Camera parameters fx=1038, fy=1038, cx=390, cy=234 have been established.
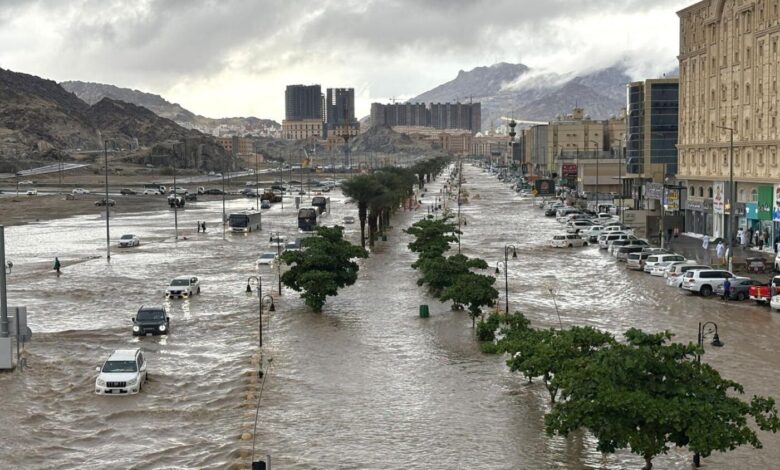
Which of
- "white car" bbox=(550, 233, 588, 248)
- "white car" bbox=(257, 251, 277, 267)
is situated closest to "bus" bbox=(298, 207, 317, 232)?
"white car" bbox=(550, 233, 588, 248)

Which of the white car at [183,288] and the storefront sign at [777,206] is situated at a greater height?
the storefront sign at [777,206]

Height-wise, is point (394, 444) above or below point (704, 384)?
below

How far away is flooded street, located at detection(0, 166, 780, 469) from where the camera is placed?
84.7ft

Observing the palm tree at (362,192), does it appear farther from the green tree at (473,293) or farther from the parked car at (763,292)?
the green tree at (473,293)

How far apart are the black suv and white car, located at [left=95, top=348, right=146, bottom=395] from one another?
912 centimetres

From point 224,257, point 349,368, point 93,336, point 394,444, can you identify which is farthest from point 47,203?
point 394,444

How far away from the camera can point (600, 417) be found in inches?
833

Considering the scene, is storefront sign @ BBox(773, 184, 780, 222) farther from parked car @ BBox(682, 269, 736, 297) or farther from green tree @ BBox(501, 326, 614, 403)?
green tree @ BBox(501, 326, 614, 403)

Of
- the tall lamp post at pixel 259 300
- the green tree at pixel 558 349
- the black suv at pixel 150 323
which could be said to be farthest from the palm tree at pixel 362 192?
the green tree at pixel 558 349

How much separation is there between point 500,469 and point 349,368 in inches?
476

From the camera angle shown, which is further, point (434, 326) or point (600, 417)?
point (434, 326)

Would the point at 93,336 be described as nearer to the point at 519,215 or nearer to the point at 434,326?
the point at 434,326

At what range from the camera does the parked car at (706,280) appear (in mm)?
51500

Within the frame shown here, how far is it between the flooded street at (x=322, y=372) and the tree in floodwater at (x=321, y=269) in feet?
3.73
